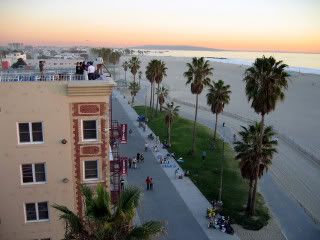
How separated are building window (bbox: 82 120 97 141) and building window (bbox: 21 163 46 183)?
2.67m

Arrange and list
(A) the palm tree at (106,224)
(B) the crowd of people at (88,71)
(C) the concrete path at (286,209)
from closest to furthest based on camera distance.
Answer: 1. (A) the palm tree at (106,224)
2. (B) the crowd of people at (88,71)
3. (C) the concrete path at (286,209)

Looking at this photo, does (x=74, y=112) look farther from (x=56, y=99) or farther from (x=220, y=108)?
(x=220, y=108)

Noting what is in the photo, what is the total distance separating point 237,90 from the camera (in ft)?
329

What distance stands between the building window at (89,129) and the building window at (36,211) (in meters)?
4.26

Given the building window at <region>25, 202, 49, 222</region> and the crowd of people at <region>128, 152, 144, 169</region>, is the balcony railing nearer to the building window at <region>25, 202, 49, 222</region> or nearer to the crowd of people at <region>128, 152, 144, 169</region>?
the building window at <region>25, 202, 49, 222</region>

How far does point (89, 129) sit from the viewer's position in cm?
1823

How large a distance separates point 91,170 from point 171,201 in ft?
43.6

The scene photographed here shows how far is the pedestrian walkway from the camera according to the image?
25750mm

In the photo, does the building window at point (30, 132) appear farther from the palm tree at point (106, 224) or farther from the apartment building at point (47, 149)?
the palm tree at point (106, 224)

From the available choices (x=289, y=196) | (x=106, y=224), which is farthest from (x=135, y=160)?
(x=106, y=224)

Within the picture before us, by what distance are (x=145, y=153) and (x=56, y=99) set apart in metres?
27.5

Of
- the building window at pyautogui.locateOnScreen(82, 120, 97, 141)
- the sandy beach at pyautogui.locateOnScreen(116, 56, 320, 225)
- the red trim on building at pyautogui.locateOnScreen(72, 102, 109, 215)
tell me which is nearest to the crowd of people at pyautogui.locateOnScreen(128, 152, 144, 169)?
the sandy beach at pyautogui.locateOnScreen(116, 56, 320, 225)

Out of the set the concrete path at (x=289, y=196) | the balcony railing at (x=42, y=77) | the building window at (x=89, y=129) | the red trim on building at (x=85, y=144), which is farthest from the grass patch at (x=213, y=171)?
the balcony railing at (x=42, y=77)

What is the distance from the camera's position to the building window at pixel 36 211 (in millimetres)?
18606
